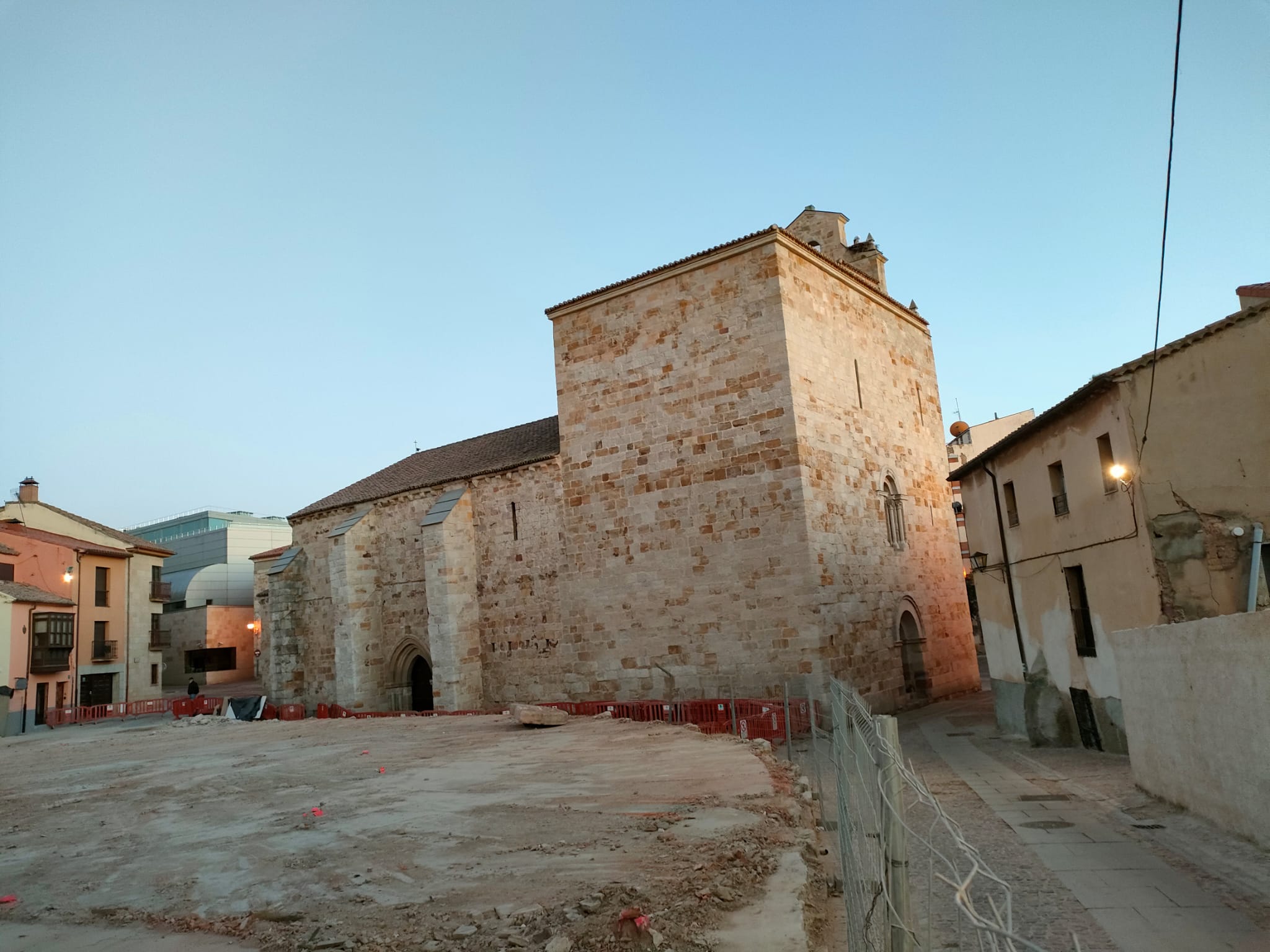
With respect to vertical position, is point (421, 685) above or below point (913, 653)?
below

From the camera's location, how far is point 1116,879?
6.10 meters

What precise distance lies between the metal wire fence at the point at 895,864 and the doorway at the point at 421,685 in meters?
17.1

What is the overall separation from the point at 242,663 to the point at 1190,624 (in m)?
43.1

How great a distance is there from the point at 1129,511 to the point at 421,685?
776 inches

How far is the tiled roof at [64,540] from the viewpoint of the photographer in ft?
95.3

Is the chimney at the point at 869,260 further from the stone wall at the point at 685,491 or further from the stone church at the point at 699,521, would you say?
the stone wall at the point at 685,491

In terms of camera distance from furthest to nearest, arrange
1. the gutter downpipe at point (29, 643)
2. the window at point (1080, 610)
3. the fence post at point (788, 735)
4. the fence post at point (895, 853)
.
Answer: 1. the gutter downpipe at point (29, 643)
2. the window at point (1080, 610)
3. the fence post at point (788, 735)
4. the fence post at point (895, 853)

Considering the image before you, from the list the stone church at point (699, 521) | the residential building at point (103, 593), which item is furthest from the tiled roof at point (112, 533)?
the stone church at point (699, 521)

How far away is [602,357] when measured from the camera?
19.2 metres

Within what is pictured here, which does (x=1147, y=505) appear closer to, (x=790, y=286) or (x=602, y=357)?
(x=790, y=286)

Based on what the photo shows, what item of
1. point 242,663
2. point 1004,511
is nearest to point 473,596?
point 1004,511

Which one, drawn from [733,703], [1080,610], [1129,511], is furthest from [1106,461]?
[733,703]

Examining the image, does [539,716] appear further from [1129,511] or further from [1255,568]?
[1255,568]

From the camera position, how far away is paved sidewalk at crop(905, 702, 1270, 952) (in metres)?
4.96
